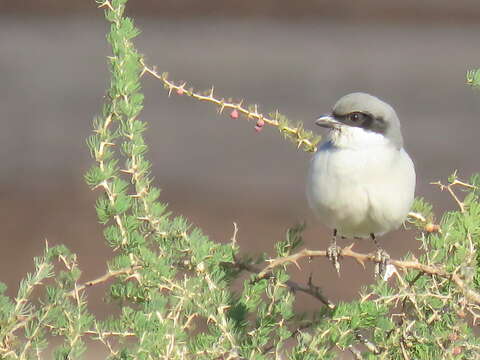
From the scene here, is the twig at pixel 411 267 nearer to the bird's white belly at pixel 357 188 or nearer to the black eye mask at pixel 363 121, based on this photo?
the bird's white belly at pixel 357 188

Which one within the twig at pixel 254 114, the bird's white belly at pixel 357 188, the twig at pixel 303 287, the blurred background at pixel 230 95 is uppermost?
the twig at pixel 254 114

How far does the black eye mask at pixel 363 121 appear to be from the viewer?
10.5ft

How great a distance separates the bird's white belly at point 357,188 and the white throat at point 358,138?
0.24 ft

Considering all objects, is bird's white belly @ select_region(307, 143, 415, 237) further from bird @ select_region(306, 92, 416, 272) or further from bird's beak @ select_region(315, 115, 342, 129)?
bird's beak @ select_region(315, 115, 342, 129)

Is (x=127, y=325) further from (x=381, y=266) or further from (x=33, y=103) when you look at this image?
(x=33, y=103)

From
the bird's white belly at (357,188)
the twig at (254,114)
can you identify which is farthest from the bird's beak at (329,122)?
the twig at (254,114)

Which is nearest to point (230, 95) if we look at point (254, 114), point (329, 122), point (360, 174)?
point (329, 122)

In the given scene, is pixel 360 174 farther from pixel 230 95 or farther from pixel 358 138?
pixel 230 95

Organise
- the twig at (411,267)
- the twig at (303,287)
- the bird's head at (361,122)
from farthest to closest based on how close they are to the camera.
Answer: the bird's head at (361,122), the twig at (303,287), the twig at (411,267)

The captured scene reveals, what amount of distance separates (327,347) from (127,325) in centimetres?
40

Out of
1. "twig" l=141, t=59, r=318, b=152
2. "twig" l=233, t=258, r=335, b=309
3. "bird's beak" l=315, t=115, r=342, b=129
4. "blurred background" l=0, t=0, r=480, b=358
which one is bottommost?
"blurred background" l=0, t=0, r=480, b=358

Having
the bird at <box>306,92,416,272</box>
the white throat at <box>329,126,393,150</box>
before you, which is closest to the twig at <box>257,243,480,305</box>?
the bird at <box>306,92,416,272</box>

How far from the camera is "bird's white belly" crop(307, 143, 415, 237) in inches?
117

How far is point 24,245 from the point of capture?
5.71 meters
